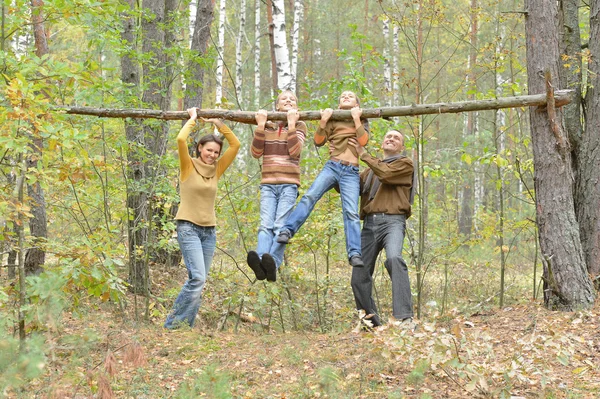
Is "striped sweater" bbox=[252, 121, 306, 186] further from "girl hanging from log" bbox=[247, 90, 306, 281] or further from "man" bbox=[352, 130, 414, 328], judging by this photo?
"man" bbox=[352, 130, 414, 328]

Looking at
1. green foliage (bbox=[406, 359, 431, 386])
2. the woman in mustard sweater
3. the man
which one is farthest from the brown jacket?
green foliage (bbox=[406, 359, 431, 386])

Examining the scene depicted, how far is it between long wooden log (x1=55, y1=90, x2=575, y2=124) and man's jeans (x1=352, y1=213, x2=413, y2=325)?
112cm

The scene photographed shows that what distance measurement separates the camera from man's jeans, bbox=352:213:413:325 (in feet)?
20.9

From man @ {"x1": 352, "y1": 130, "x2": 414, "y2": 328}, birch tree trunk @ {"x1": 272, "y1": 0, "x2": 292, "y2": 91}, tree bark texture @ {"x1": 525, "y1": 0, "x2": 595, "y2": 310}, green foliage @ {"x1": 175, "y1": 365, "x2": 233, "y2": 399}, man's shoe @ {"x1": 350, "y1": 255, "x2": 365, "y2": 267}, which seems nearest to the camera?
green foliage @ {"x1": 175, "y1": 365, "x2": 233, "y2": 399}

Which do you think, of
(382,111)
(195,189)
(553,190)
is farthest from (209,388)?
(553,190)

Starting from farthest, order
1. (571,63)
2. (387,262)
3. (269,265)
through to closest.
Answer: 1. (571,63)
2. (387,262)
3. (269,265)

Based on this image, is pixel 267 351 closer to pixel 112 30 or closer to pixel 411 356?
pixel 411 356

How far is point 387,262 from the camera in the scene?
252 inches

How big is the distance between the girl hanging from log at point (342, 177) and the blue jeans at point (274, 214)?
0.11 meters

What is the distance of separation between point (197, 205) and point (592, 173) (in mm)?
4866

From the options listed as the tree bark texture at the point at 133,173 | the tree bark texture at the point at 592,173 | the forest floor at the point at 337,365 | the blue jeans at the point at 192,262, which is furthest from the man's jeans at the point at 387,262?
the tree bark texture at the point at 133,173

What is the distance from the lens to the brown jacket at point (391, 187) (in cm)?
639

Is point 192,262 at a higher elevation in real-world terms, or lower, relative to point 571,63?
lower

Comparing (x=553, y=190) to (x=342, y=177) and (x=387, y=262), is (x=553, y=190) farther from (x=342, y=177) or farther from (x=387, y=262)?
(x=342, y=177)
